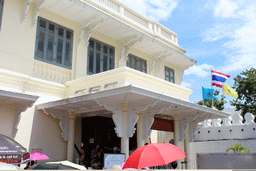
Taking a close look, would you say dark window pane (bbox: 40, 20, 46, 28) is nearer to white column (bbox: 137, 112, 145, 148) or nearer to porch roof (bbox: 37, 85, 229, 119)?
porch roof (bbox: 37, 85, 229, 119)

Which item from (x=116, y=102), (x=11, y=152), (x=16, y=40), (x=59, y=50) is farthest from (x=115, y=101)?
(x=16, y=40)

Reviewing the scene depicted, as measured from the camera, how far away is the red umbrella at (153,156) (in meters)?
5.10

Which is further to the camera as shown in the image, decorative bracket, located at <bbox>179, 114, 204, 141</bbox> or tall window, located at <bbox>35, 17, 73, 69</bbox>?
decorative bracket, located at <bbox>179, 114, 204, 141</bbox>

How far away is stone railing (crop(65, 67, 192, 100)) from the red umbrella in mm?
5420

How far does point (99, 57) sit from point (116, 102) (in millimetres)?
4809

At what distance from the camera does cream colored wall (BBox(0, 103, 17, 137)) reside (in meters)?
10.1

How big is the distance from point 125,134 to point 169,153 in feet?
16.5

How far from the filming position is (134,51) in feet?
54.1

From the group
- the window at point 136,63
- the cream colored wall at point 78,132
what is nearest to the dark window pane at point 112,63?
the window at point 136,63

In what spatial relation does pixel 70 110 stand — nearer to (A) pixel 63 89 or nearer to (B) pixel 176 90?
(A) pixel 63 89

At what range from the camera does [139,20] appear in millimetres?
16562

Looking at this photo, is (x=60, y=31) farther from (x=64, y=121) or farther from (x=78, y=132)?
(x=78, y=132)

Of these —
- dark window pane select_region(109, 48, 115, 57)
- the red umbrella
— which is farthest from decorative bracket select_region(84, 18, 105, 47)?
the red umbrella

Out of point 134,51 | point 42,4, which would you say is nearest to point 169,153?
point 42,4
